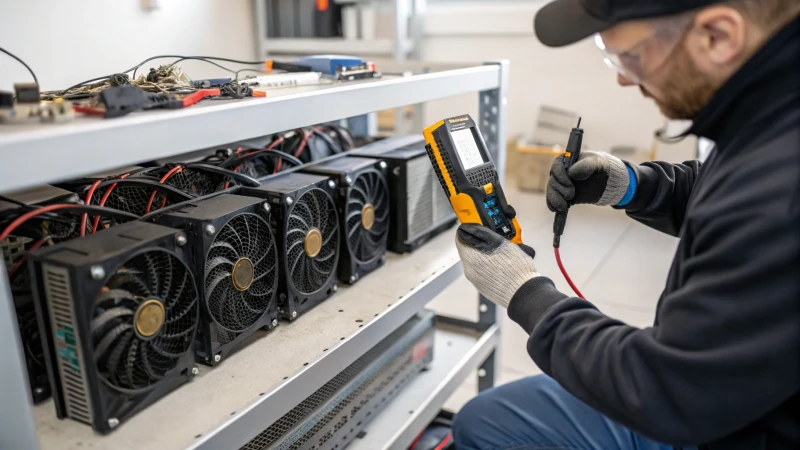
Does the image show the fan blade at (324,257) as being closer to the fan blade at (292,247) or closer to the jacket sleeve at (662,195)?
the fan blade at (292,247)

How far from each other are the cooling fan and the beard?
0.57 m

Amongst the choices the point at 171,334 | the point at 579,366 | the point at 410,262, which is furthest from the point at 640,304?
the point at 171,334

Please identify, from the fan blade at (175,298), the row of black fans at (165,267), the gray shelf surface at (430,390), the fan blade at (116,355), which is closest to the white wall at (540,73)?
the gray shelf surface at (430,390)

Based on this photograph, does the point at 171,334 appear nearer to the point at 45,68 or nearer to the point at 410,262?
the point at 410,262

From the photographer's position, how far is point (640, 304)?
2398 millimetres

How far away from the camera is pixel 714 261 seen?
2.19 ft

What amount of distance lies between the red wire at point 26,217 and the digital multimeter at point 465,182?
56 cm

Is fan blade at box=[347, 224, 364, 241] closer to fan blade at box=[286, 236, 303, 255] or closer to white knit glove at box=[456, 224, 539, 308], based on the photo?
fan blade at box=[286, 236, 303, 255]

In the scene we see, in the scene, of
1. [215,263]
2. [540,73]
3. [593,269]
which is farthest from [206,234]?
[540,73]

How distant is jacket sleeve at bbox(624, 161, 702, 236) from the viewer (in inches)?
46.3

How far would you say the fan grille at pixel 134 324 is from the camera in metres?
0.73

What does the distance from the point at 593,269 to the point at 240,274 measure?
2.11 m

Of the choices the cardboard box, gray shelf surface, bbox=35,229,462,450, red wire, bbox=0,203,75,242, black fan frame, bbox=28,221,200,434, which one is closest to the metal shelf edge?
gray shelf surface, bbox=35,229,462,450

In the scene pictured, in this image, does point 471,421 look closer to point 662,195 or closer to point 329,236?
point 329,236
